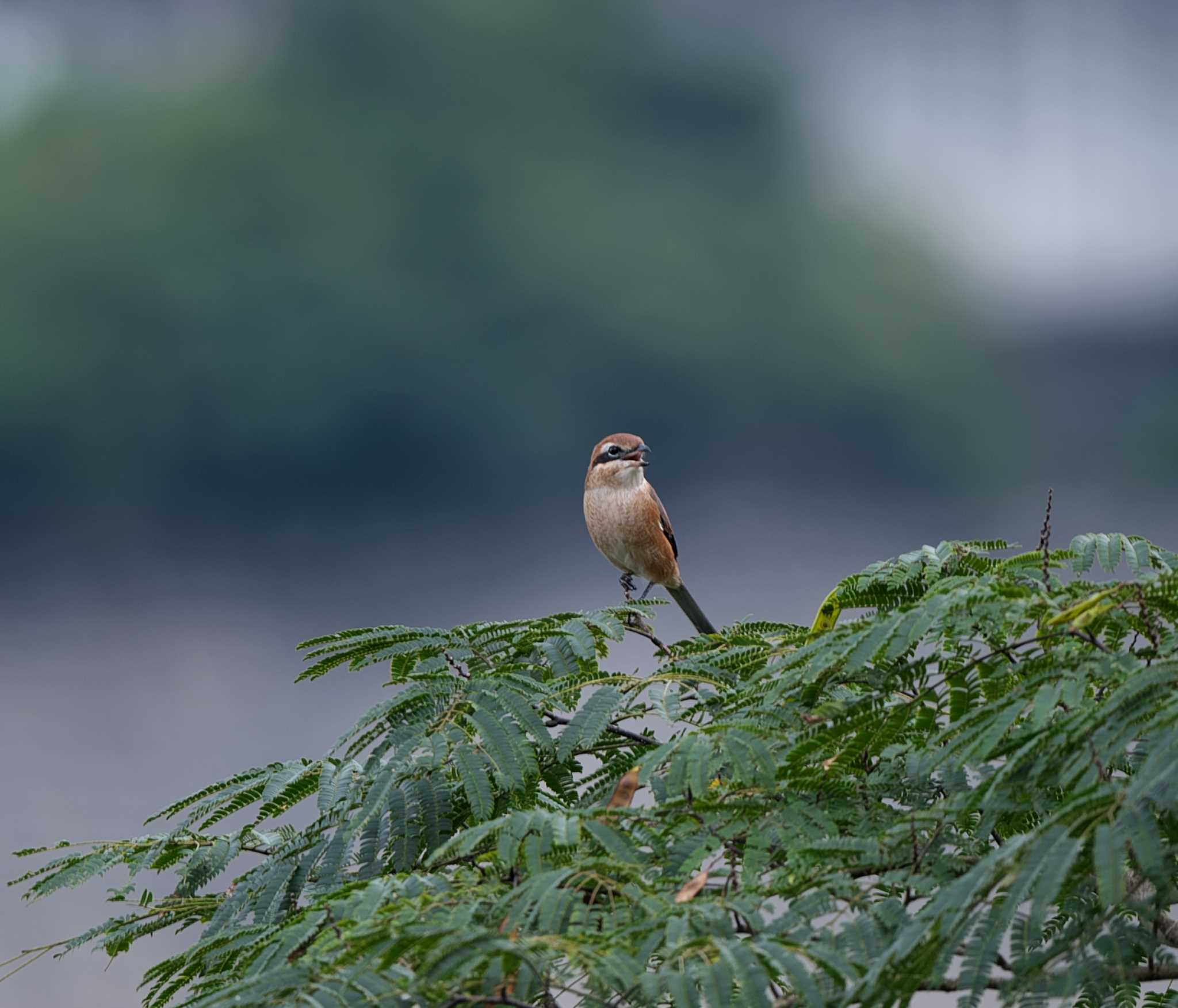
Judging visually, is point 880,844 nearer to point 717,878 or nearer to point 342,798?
point 717,878

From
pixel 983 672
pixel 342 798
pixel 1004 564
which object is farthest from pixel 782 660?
pixel 342 798

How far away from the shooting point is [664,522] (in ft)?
16.3

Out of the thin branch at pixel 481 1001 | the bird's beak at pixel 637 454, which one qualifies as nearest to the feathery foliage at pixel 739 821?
the thin branch at pixel 481 1001

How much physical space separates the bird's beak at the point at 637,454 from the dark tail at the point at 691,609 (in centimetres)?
71

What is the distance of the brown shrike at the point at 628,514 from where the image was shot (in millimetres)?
4750

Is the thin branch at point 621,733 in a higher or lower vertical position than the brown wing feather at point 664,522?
lower

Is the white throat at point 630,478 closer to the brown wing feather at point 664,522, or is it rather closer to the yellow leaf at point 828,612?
the brown wing feather at point 664,522

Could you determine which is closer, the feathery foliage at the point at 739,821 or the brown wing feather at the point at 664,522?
the feathery foliage at the point at 739,821

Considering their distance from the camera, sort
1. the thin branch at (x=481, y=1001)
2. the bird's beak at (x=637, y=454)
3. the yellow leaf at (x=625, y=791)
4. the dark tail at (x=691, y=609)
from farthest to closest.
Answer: the dark tail at (x=691, y=609)
the bird's beak at (x=637, y=454)
the yellow leaf at (x=625, y=791)
the thin branch at (x=481, y=1001)

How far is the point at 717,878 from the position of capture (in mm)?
1882

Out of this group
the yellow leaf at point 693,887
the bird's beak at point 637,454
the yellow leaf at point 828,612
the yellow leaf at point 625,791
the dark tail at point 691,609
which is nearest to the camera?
the yellow leaf at point 693,887

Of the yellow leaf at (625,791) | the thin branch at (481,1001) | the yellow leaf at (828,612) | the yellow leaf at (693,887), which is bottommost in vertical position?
the thin branch at (481,1001)

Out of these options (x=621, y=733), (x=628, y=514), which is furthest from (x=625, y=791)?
(x=628, y=514)

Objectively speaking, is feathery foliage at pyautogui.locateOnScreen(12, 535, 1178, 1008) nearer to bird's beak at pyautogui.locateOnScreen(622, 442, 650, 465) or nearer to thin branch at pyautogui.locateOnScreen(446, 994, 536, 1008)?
thin branch at pyautogui.locateOnScreen(446, 994, 536, 1008)
